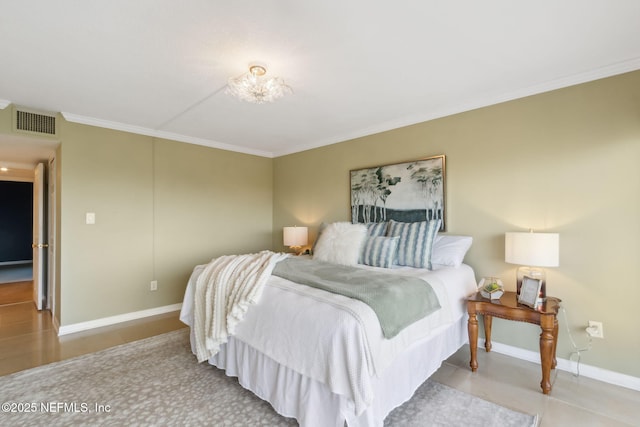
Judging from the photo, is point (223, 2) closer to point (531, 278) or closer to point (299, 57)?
point (299, 57)

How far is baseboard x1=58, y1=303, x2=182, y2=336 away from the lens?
3155 mm

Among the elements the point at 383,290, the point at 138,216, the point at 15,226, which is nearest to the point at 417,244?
the point at 383,290

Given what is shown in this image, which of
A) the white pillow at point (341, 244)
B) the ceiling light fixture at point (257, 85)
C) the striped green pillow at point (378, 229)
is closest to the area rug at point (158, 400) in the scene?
the white pillow at point (341, 244)

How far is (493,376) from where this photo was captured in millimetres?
2287

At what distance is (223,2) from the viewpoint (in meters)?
1.54

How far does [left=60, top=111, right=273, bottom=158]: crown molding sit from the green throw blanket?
2.63 metres

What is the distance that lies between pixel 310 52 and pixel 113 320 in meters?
3.65

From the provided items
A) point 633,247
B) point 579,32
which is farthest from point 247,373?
point 579,32

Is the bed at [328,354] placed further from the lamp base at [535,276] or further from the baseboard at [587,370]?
the baseboard at [587,370]

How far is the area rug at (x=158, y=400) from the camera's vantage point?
69.6 inches

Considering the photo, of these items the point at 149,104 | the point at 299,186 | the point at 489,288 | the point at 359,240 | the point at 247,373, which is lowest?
the point at 247,373

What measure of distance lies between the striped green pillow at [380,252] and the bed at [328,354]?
511 millimetres

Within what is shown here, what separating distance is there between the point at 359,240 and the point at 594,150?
2.03m

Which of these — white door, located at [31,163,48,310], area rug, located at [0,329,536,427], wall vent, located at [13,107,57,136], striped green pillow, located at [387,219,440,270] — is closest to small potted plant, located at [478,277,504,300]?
striped green pillow, located at [387,219,440,270]
